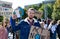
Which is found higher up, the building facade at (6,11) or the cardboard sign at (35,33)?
the building facade at (6,11)

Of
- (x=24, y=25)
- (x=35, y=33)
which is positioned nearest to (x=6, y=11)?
(x=35, y=33)

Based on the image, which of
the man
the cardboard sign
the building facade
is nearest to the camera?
the man

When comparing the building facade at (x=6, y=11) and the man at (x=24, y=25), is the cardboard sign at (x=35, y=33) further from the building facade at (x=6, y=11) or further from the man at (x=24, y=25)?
the building facade at (x=6, y=11)

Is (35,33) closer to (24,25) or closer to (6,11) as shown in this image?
(24,25)

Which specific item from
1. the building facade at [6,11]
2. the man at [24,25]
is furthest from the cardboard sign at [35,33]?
the building facade at [6,11]

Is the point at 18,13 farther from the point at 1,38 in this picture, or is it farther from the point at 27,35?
the point at 1,38

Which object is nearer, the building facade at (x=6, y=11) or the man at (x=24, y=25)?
the man at (x=24, y=25)

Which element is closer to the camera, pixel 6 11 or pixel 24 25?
pixel 24 25

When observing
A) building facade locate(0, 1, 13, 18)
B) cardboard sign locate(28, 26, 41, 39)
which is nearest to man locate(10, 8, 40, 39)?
cardboard sign locate(28, 26, 41, 39)

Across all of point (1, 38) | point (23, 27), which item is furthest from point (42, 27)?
point (1, 38)

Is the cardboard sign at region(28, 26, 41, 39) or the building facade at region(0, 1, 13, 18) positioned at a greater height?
the building facade at region(0, 1, 13, 18)

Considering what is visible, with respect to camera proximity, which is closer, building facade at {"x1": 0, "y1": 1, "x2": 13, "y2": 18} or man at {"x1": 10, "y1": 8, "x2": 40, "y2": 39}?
man at {"x1": 10, "y1": 8, "x2": 40, "y2": 39}

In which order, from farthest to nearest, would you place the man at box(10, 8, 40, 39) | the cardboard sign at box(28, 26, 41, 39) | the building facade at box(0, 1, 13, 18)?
the building facade at box(0, 1, 13, 18)
the cardboard sign at box(28, 26, 41, 39)
the man at box(10, 8, 40, 39)

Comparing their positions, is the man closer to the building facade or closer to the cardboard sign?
the cardboard sign
